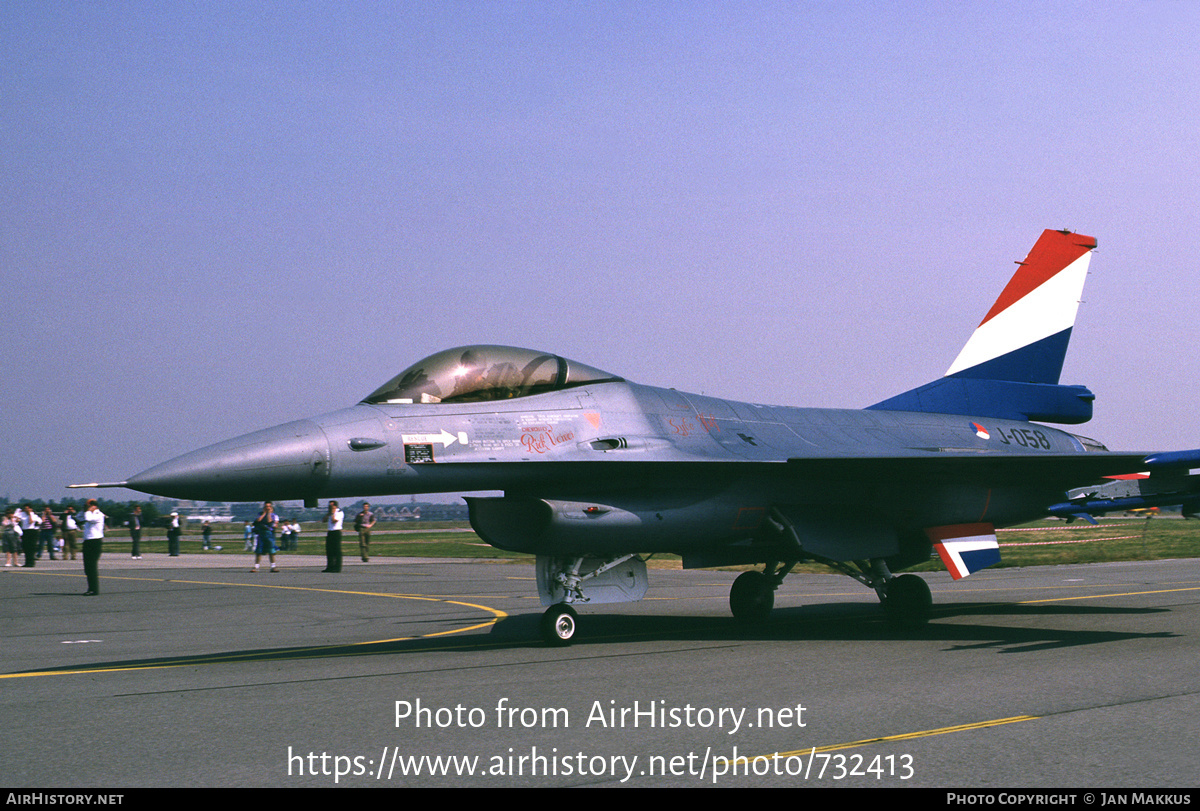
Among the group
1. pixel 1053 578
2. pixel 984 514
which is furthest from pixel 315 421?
pixel 1053 578

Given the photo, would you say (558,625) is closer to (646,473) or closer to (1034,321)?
(646,473)

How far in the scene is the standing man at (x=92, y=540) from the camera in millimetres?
20297

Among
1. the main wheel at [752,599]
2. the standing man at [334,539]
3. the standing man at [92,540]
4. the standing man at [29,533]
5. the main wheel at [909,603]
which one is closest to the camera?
the main wheel at [909,603]

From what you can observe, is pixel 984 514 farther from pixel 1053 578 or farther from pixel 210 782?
pixel 210 782

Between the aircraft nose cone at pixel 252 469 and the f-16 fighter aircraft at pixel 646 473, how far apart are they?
2 centimetres

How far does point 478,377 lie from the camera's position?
11.5 m

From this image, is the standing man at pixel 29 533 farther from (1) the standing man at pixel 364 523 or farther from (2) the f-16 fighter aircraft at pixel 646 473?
(2) the f-16 fighter aircraft at pixel 646 473

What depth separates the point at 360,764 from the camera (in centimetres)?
590

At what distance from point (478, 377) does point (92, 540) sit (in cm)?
1326

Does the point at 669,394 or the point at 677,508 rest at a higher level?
the point at 669,394

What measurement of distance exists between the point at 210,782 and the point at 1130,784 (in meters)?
4.78

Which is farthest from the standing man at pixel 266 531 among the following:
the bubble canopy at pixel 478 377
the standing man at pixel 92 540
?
the bubble canopy at pixel 478 377

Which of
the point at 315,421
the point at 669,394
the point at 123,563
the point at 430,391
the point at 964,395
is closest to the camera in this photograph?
the point at 315,421

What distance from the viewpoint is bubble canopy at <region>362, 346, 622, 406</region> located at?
36.5ft
